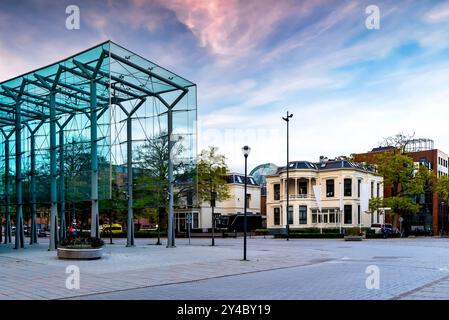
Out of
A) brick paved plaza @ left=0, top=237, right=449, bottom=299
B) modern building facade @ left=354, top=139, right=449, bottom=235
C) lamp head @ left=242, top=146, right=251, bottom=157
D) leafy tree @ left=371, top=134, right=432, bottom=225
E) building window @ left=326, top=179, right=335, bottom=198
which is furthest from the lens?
modern building facade @ left=354, top=139, right=449, bottom=235

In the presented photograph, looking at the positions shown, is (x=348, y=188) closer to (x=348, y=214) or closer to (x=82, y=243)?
(x=348, y=214)

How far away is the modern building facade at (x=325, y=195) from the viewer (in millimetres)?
66312

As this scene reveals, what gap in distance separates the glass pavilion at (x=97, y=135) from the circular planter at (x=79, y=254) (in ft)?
22.2

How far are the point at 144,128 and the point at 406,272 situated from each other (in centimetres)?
2116

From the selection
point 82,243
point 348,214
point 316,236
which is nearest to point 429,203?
point 348,214

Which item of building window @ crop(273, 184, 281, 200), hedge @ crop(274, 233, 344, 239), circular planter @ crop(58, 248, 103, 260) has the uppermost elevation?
building window @ crop(273, 184, 281, 200)

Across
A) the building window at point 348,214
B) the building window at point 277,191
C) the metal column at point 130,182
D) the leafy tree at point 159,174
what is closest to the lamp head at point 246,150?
the leafy tree at point 159,174

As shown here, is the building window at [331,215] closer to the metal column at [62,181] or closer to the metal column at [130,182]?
the metal column at [130,182]

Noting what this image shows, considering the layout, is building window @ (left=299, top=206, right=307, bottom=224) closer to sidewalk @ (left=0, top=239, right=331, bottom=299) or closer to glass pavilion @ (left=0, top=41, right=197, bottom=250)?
glass pavilion @ (left=0, top=41, right=197, bottom=250)

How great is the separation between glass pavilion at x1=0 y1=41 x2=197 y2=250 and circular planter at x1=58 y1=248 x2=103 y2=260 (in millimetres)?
6759

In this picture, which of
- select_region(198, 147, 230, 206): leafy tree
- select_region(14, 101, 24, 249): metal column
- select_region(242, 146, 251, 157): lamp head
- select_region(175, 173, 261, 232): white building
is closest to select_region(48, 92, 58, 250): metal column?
select_region(14, 101, 24, 249): metal column

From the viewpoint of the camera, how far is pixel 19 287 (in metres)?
12.7

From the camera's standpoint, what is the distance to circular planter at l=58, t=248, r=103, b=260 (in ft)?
67.2
